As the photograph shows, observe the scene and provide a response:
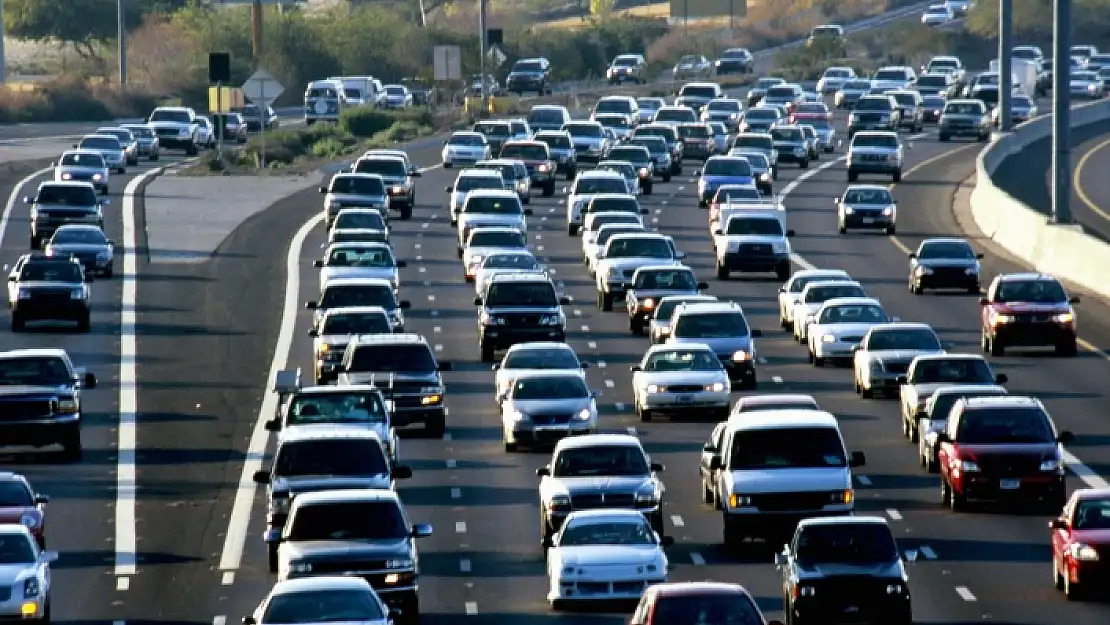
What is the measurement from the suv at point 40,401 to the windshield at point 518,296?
11.9 meters

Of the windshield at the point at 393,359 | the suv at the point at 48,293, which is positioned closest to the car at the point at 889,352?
the windshield at the point at 393,359

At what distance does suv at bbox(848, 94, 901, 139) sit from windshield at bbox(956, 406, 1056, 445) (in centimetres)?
7105

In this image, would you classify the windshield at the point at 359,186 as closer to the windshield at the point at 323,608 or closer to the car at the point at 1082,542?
the car at the point at 1082,542

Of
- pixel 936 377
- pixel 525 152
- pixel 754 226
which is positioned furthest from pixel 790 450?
pixel 525 152

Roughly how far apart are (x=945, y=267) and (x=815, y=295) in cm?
930

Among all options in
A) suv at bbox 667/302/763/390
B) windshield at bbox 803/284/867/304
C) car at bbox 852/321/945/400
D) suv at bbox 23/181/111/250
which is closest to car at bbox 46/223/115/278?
suv at bbox 23/181/111/250

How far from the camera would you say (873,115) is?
10775cm

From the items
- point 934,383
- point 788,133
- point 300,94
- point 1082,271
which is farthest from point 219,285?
point 300,94

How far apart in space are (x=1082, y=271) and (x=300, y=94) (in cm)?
9346

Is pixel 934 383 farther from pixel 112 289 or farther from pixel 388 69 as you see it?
pixel 388 69

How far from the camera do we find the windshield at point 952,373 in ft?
138

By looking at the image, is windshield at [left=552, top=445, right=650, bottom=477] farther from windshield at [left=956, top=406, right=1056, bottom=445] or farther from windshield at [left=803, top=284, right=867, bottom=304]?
windshield at [left=803, top=284, right=867, bottom=304]

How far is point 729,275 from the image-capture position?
2606 inches

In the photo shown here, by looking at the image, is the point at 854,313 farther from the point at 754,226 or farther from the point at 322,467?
the point at 322,467
